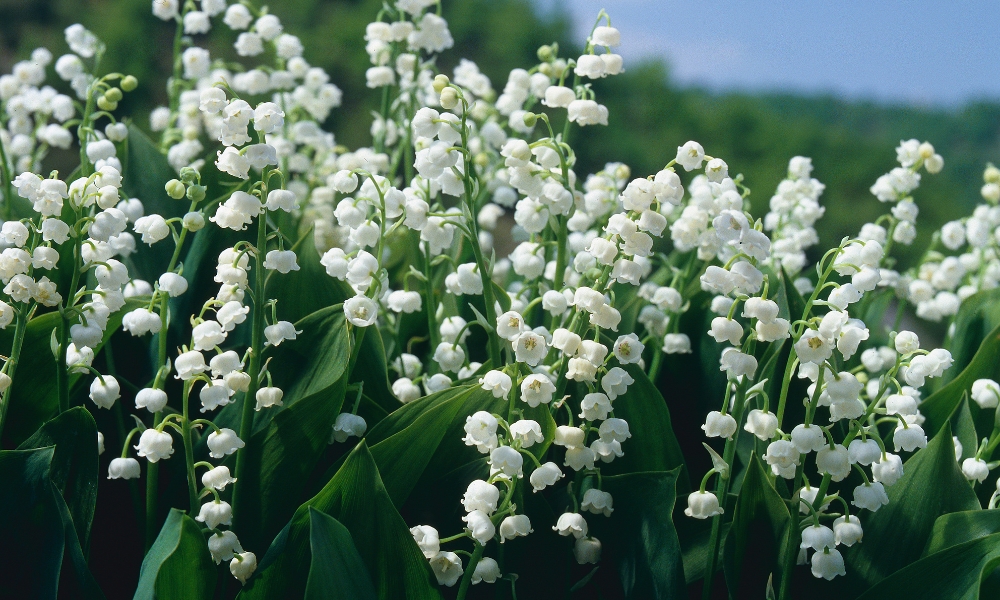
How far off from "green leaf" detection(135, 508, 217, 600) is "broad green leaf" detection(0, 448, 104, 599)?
0.10m

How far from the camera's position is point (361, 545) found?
952mm

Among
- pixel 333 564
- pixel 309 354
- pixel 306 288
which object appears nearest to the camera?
pixel 333 564

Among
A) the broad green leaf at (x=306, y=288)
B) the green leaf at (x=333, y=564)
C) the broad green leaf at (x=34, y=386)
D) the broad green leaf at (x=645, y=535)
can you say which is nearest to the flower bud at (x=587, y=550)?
the broad green leaf at (x=645, y=535)

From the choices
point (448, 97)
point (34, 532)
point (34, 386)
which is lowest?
point (34, 532)

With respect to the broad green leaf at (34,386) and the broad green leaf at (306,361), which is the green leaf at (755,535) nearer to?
the broad green leaf at (306,361)

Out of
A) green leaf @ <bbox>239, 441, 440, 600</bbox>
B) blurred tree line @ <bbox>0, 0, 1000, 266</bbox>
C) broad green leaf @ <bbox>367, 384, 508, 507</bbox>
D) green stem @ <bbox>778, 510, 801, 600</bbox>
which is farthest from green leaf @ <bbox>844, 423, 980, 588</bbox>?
blurred tree line @ <bbox>0, 0, 1000, 266</bbox>

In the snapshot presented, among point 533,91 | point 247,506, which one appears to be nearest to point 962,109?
point 533,91

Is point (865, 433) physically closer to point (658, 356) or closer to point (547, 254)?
point (658, 356)

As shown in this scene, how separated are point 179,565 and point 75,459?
9.3 inches

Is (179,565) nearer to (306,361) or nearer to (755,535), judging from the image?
(306,361)

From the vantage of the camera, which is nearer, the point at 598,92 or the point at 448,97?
the point at 448,97

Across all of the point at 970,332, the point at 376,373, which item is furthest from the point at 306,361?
the point at 970,332

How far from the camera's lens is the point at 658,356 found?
4.44ft

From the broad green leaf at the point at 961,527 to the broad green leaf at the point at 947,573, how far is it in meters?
0.06
